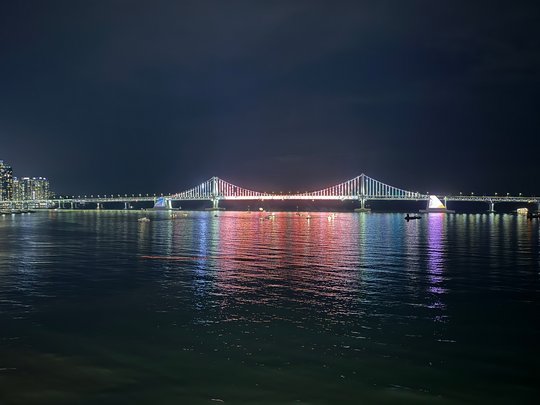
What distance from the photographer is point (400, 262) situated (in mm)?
35719

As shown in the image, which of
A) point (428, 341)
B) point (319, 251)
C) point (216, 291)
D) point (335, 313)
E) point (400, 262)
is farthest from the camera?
point (319, 251)

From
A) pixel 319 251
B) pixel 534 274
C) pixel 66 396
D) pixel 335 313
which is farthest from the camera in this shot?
pixel 319 251

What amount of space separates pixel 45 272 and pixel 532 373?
87.4 ft

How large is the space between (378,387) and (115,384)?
238 inches

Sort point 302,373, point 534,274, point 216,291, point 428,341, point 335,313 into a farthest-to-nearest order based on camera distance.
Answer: point 534,274
point 216,291
point 335,313
point 428,341
point 302,373

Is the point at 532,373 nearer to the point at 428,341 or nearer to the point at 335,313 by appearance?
the point at 428,341

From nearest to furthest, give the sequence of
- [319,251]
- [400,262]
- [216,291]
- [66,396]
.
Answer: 1. [66,396]
2. [216,291]
3. [400,262]
4. [319,251]

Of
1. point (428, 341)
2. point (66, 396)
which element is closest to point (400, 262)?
point (428, 341)

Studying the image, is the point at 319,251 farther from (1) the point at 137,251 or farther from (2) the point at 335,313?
(2) the point at 335,313

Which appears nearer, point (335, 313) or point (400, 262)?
point (335, 313)

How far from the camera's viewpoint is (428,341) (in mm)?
15180

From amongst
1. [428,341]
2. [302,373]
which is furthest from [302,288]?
[302,373]

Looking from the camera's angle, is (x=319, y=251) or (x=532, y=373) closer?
(x=532, y=373)

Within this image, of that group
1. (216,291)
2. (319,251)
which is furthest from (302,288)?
(319,251)
